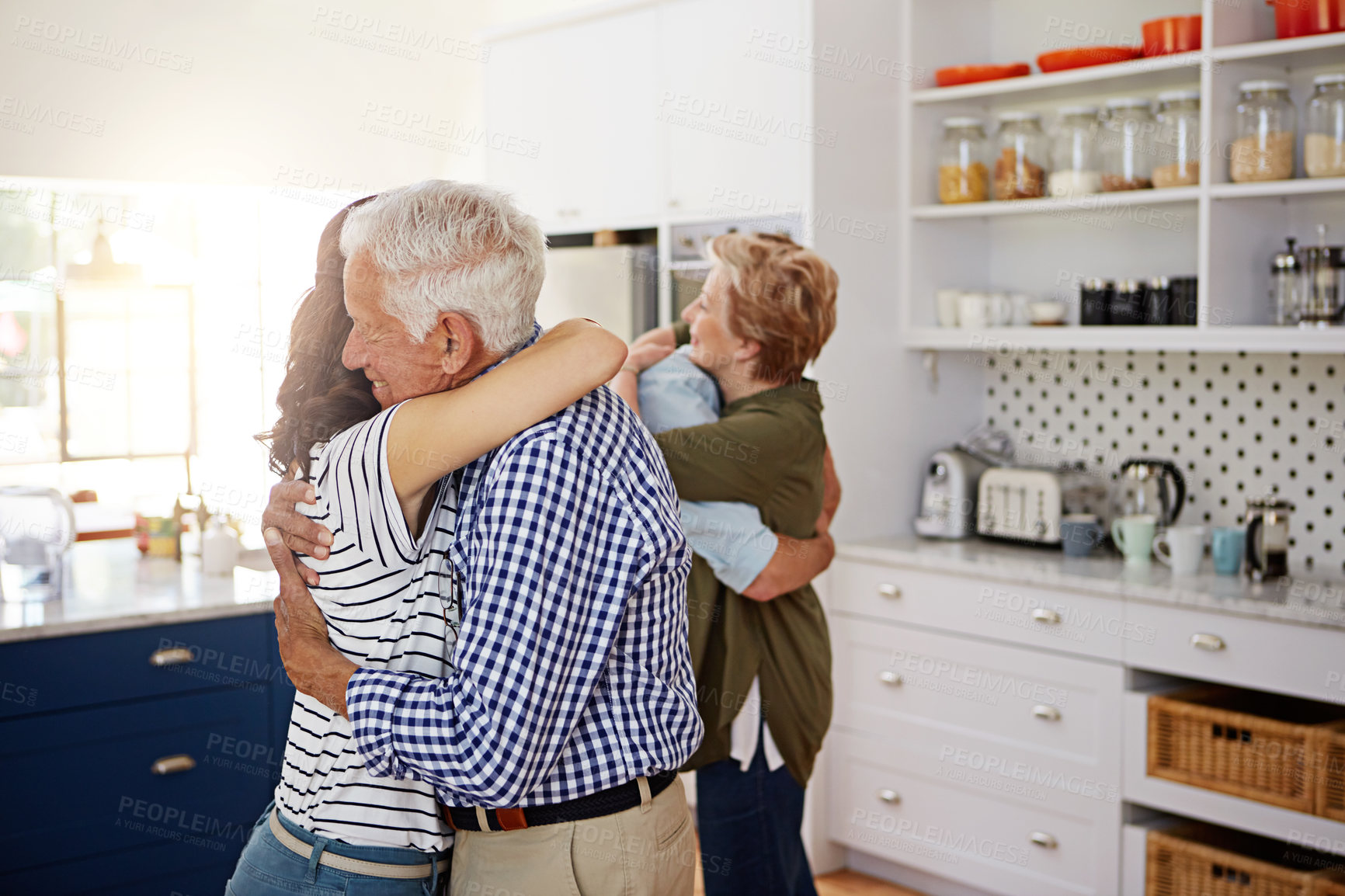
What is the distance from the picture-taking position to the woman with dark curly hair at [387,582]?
114cm

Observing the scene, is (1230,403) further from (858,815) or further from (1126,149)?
(858,815)

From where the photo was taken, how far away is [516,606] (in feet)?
3.49

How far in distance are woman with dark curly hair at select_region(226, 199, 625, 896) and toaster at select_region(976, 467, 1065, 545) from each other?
233 centimetres

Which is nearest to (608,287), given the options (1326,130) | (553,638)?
(1326,130)

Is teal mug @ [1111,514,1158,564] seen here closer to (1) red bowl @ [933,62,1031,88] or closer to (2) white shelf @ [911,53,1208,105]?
(2) white shelf @ [911,53,1208,105]

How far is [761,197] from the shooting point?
3361 mm

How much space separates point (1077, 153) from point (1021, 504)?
3.21 ft

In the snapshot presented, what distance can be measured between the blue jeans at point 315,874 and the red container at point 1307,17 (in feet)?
8.71

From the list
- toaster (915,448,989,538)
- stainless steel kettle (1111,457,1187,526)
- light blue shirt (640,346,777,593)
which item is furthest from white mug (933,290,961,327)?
light blue shirt (640,346,777,593)

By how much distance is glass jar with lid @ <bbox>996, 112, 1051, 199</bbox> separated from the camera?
3.27 metres

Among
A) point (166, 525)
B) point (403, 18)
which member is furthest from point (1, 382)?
point (403, 18)

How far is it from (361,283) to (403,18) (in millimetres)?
3905

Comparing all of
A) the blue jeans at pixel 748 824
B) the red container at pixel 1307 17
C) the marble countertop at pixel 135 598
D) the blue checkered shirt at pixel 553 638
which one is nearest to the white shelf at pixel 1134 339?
the red container at pixel 1307 17

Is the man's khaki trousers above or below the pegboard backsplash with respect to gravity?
below
